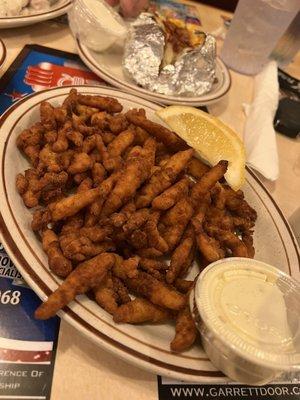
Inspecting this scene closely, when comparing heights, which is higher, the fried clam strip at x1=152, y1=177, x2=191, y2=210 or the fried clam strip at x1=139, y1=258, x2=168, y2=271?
the fried clam strip at x1=152, y1=177, x2=191, y2=210

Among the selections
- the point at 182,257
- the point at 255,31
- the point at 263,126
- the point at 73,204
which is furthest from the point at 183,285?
the point at 255,31

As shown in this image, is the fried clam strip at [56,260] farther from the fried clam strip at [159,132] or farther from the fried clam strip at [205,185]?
the fried clam strip at [159,132]

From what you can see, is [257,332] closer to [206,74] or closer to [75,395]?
[75,395]

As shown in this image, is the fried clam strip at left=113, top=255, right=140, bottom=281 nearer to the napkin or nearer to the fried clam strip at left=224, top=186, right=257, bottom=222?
the fried clam strip at left=224, top=186, right=257, bottom=222

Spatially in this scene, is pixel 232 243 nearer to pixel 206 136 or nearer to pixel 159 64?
pixel 206 136

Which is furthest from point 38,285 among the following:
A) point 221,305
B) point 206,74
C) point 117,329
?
point 206,74

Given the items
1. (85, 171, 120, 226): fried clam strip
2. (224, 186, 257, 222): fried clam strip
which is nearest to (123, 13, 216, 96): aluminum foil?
(224, 186, 257, 222): fried clam strip

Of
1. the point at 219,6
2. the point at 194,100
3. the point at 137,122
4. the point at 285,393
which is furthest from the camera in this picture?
the point at 219,6

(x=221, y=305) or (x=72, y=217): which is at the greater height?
(x=221, y=305)
